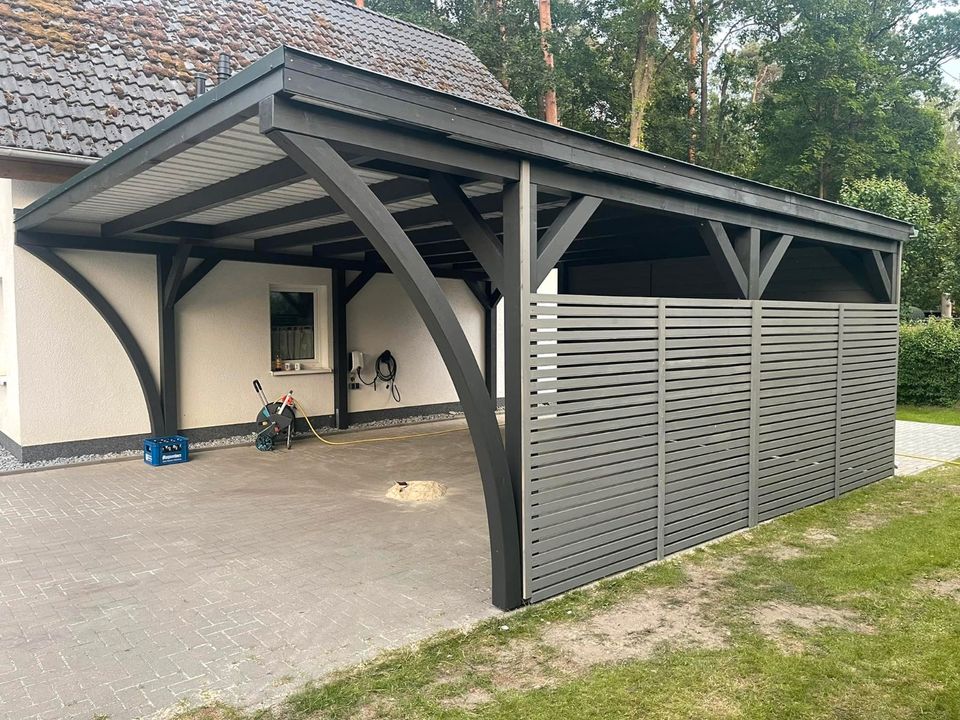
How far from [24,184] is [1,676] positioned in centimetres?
552

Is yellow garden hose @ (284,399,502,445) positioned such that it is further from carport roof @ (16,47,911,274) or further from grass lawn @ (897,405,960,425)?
grass lawn @ (897,405,960,425)

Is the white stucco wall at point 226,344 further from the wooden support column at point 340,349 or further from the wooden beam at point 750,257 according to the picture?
the wooden beam at point 750,257

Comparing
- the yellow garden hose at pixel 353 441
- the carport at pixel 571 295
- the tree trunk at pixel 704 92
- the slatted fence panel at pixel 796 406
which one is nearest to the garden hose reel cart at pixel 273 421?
the yellow garden hose at pixel 353 441

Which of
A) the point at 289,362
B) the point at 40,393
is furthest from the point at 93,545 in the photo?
the point at 289,362

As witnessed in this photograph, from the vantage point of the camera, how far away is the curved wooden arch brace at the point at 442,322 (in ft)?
9.61

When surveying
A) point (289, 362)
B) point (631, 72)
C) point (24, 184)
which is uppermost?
point (631, 72)

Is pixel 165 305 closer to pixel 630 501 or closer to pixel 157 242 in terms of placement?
pixel 157 242

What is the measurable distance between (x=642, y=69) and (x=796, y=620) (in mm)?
17453

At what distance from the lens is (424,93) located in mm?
3105

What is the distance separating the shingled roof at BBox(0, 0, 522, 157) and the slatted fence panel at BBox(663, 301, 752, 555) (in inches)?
163

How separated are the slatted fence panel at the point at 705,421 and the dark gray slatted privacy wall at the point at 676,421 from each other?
1 centimetres

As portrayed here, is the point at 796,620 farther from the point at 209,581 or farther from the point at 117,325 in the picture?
the point at 117,325

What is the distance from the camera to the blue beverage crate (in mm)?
7137

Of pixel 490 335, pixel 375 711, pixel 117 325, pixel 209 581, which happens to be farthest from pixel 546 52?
pixel 375 711
